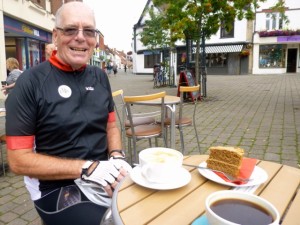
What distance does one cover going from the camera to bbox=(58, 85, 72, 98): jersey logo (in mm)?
1697

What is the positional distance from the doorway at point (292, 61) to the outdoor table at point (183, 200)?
31.6 m

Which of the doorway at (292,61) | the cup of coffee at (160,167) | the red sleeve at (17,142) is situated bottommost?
the cup of coffee at (160,167)

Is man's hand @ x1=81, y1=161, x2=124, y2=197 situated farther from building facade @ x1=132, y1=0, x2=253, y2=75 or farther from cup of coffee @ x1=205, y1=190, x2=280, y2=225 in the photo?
building facade @ x1=132, y1=0, x2=253, y2=75

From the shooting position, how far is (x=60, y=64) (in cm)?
180

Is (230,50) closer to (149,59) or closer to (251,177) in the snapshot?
(149,59)

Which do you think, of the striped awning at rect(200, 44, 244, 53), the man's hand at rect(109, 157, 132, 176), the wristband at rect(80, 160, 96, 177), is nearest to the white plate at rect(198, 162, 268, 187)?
the man's hand at rect(109, 157, 132, 176)

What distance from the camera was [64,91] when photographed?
1.71 meters

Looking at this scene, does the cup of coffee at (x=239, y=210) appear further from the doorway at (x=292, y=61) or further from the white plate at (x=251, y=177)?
the doorway at (x=292, y=61)

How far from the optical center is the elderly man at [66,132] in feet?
4.97

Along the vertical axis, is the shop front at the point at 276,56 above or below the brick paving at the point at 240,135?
above

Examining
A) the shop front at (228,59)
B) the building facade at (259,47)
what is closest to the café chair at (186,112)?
the building facade at (259,47)

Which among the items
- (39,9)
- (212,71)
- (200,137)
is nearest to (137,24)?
(212,71)

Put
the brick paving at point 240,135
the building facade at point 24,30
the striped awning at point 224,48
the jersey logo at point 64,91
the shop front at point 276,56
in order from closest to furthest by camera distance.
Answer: the jersey logo at point 64,91, the brick paving at point 240,135, the building facade at point 24,30, the shop front at point 276,56, the striped awning at point 224,48

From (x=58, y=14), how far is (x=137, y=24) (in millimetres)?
35123
